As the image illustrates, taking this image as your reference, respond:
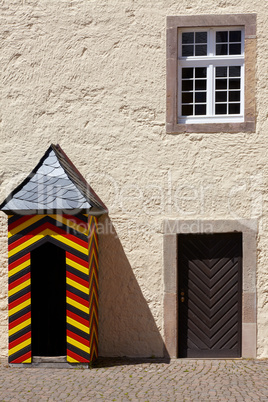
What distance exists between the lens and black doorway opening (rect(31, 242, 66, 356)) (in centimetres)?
895

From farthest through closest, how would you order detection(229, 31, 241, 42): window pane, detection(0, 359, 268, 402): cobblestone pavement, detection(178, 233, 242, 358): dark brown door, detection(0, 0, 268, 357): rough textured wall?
1. detection(229, 31, 241, 42): window pane
2. detection(178, 233, 242, 358): dark brown door
3. detection(0, 0, 268, 357): rough textured wall
4. detection(0, 359, 268, 402): cobblestone pavement

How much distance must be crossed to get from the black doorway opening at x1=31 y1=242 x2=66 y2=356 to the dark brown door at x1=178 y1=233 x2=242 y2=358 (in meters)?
1.82

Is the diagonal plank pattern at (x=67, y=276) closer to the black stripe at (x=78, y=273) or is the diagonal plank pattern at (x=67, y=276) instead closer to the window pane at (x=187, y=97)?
the black stripe at (x=78, y=273)

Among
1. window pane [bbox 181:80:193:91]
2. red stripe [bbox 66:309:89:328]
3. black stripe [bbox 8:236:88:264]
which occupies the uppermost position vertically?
window pane [bbox 181:80:193:91]

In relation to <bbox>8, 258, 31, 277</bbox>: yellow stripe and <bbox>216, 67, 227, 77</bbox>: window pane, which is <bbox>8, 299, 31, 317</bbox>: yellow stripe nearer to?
<bbox>8, 258, 31, 277</bbox>: yellow stripe

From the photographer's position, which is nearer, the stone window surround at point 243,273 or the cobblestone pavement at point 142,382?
the cobblestone pavement at point 142,382

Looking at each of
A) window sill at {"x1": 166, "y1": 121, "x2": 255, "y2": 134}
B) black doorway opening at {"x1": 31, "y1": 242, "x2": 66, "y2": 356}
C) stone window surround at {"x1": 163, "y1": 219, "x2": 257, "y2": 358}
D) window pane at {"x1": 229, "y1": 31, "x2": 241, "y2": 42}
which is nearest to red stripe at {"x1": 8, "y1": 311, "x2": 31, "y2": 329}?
black doorway opening at {"x1": 31, "y1": 242, "x2": 66, "y2": 356}

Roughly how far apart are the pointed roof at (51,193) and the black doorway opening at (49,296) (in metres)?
0.89

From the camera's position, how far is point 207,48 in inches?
367

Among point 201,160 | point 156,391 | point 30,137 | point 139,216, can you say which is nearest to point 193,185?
point 201,160

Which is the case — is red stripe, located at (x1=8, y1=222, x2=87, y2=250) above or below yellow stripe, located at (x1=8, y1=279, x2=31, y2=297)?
above

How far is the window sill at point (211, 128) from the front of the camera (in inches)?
354

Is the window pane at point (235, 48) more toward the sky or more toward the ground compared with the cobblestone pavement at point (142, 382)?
more toward the sky

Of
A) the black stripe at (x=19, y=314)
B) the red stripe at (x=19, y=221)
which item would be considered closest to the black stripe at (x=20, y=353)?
the black stripe at (x=19, y=314)
